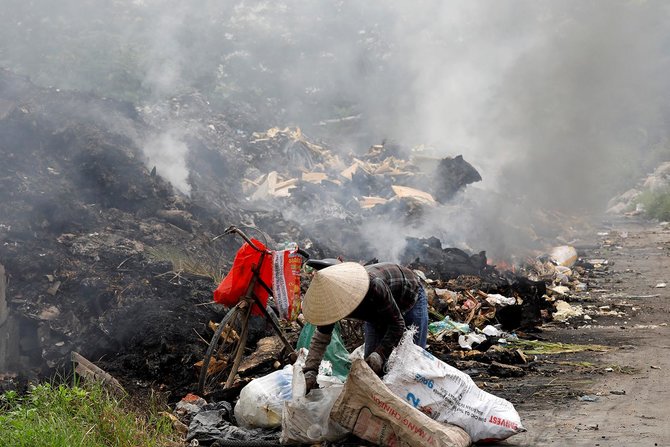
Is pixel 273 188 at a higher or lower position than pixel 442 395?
lower

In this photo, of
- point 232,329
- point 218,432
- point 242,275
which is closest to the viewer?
point 218,432

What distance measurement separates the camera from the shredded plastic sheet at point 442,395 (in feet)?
12.5

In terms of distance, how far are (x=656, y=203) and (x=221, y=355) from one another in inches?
608

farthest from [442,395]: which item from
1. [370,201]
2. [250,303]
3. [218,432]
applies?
[370,201]

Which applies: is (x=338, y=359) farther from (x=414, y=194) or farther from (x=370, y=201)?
(x=414, y=194)

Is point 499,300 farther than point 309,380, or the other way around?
point 499,300

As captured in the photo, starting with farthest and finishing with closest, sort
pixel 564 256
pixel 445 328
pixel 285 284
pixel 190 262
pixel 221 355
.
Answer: pixel 564 256 → pixel 190 262 → pixel 445 328 → pixel 221 355 → pixel 285 284

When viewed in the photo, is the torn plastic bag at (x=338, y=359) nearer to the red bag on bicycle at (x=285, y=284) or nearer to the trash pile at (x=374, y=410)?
Result: the trash pile at (x=374, y=410)

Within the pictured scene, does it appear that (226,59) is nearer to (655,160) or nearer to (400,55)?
(400,55)

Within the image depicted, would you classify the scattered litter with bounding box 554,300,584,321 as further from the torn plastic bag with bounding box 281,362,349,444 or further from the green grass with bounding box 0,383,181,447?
the green grass with bounding box 0,383,181,447

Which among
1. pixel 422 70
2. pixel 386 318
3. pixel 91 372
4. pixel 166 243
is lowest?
pixel 91 372

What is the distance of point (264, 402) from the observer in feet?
13.5

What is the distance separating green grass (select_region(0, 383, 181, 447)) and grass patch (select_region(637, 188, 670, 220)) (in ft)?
52.7

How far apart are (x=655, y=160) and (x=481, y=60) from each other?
22.1 ft
